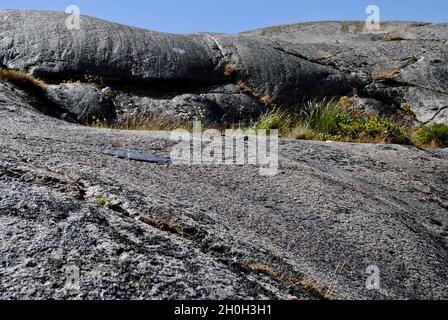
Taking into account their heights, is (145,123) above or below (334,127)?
above

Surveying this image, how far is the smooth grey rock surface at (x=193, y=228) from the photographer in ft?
12.1

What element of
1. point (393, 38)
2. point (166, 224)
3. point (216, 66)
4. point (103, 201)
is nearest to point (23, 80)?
point (216, 66)

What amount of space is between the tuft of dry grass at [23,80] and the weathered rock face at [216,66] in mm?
923

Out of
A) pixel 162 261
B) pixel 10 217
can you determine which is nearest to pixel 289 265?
pixel 162 261

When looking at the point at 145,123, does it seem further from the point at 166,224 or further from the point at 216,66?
the point at 166,224

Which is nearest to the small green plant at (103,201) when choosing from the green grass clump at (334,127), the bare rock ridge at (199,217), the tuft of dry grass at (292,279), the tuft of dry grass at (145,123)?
the bare rock ridge at (199,217)

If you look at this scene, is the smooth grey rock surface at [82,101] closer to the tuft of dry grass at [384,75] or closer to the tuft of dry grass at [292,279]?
the tuft of dry grass at [292,279]

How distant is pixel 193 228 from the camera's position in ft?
15.3

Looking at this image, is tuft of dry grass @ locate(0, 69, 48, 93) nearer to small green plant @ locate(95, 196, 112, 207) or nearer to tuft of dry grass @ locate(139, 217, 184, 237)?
small green plant @ locate(95, 196, 112, 207)

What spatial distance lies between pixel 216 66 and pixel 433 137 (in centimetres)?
644

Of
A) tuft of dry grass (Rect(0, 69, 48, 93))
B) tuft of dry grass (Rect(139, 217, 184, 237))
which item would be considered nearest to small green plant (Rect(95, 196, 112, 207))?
tuft of dry grass (Rect(139, 217, 184, 237))

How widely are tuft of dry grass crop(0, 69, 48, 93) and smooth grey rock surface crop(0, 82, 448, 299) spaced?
4.84 meters
